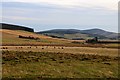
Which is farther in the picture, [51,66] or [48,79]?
[51,66]

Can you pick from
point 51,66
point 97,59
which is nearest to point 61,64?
point 51,66

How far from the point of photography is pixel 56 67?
34469 millimetres

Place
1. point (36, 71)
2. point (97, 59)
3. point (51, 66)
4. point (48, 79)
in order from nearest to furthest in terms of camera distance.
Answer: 1. point (48, 79)
2. point (36, 71)
3. point (51, 66)
4. point (97, 59)

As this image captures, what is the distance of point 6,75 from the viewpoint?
30234 mm

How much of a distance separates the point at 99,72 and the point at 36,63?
6.65 metres

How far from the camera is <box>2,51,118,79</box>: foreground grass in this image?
31.7 metres

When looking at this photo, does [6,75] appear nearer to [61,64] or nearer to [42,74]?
[42,74]

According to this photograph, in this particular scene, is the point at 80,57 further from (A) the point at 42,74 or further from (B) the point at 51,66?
(A) the point at 42,74

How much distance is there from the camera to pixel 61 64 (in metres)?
35.9

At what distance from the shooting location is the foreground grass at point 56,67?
31719mm

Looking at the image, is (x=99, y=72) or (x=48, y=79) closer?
(x=48, y=79)

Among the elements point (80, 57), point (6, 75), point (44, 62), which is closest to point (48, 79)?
point (6, 75)

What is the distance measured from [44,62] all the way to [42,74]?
16.3ft

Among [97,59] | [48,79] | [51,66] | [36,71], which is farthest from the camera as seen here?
[97,59]
